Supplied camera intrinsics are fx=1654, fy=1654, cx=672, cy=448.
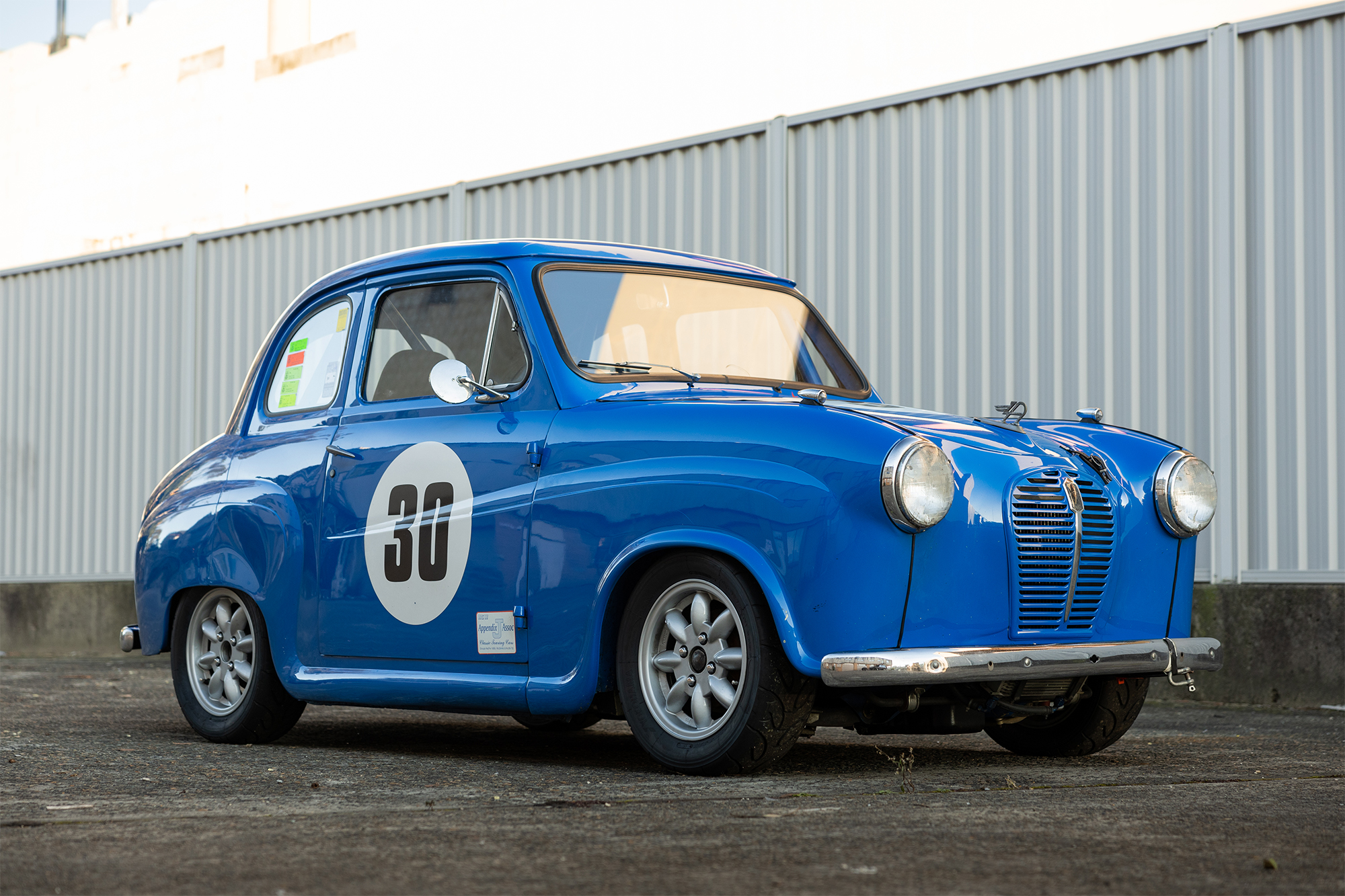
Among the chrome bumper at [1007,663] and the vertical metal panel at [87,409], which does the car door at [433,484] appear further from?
the vertical metal panel at [87,409]

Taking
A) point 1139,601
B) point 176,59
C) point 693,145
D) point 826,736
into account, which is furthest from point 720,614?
point 176,59

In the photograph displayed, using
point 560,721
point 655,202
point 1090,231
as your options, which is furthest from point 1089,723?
point 655,202

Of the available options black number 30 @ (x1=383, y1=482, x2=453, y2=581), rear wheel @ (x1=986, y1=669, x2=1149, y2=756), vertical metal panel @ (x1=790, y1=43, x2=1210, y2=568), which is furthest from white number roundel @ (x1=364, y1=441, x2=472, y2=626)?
vertical metal panel @ (x1=790, y1=43, x2=1210, y2=568)

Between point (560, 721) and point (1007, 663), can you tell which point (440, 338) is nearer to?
point (560, 721)

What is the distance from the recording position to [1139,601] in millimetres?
5387

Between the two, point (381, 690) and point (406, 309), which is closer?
point (381, 690)

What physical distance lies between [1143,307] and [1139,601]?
12.9ft

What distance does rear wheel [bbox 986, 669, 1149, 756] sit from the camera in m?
5.74

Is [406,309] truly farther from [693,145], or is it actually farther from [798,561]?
[693,145]

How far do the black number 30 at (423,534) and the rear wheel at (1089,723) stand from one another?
203cm

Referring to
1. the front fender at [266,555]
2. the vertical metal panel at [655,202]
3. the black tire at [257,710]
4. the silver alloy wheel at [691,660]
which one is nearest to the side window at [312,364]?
the front fender at [266,555]

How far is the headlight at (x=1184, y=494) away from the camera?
17.9 ft

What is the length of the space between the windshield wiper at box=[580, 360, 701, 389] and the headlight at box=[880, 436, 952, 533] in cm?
124

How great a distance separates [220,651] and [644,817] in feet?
10.3
